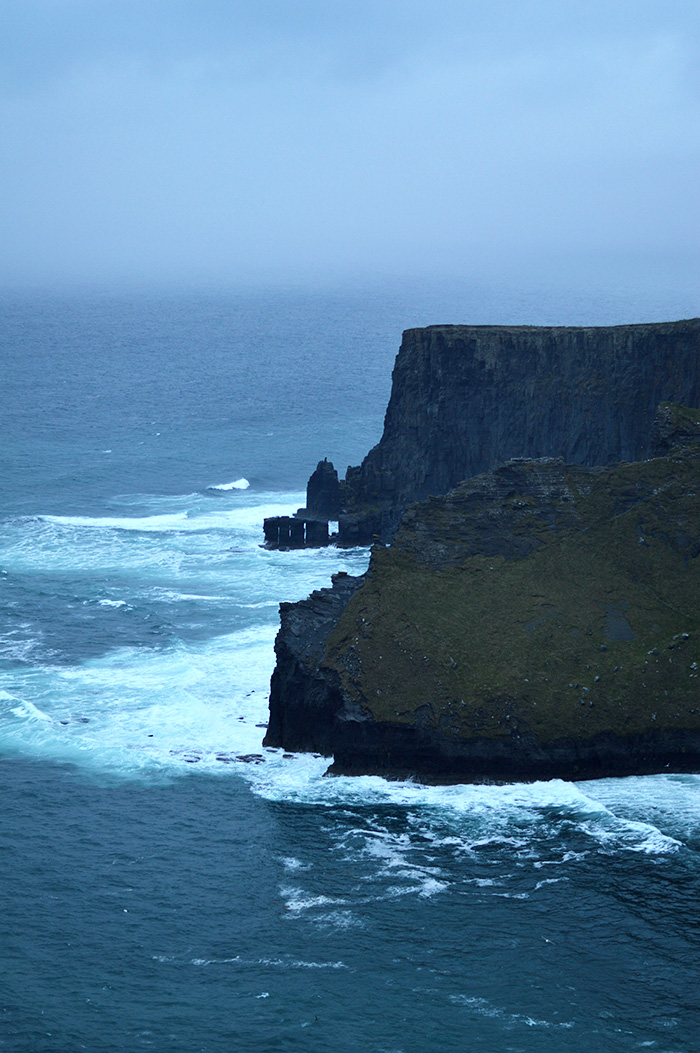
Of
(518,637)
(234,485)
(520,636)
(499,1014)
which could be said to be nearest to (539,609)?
(520,636)

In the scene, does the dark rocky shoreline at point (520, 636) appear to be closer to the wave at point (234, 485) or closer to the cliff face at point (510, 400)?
the cliff face at point (510, 400)

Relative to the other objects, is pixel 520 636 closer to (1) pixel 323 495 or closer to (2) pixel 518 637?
(2) pixel 518 637

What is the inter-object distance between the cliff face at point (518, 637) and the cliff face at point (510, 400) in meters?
16.9

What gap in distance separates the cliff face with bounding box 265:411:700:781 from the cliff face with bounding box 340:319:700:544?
55.4 feet

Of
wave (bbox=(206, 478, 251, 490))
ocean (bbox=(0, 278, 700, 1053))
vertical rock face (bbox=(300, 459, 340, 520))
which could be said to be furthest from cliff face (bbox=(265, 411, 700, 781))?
wave (bbox=(206, 478, 251, 490))

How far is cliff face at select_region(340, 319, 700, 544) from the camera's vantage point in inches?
3627

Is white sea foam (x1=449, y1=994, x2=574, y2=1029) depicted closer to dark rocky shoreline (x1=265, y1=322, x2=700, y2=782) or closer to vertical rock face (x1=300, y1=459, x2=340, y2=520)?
dark rocky shoreline (x1=265, y1=322, x2=700, y2=782)

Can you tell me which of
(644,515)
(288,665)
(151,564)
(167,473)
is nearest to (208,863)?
(288,665)

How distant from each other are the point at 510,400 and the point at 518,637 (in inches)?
1457

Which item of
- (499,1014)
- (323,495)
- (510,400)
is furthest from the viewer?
(323,495)

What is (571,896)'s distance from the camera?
171 ft

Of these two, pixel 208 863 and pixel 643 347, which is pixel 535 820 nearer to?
pixel 208 863

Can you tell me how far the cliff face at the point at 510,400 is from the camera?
302ft

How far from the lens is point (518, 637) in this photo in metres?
67.7
